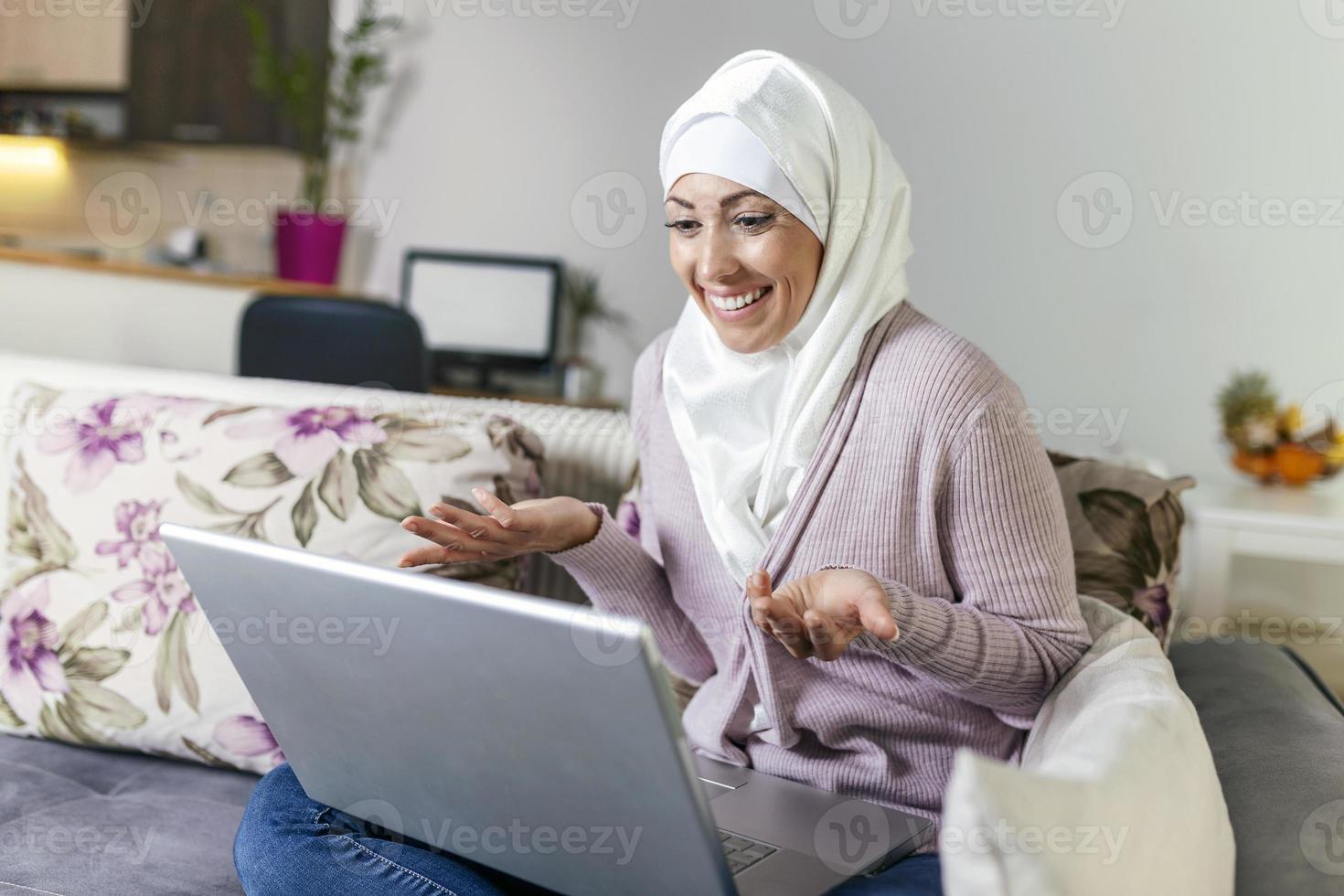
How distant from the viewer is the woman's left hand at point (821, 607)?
2.98ft

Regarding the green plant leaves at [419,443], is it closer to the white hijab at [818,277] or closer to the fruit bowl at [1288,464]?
the white hijab at [818,277]

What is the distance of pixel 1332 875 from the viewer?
86 centimetres

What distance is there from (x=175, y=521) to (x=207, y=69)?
3767 millimetres

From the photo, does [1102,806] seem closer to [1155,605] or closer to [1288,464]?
[1155,605]

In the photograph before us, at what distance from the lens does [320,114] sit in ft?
15.2

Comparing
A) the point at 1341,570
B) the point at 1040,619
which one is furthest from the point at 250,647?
the point at 1341,570

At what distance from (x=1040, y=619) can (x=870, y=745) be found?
0.67 feet

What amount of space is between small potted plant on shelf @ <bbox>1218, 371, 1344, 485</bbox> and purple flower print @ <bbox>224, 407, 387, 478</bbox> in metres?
2.17

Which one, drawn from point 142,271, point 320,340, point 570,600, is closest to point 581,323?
point 142,271

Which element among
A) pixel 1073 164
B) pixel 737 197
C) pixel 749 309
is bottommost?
pixel 749 309

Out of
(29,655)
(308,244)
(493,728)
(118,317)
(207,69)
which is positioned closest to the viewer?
(493,728)

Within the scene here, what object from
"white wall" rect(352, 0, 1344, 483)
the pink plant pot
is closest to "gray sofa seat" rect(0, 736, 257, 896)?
"white wall" rect(352, 0, 1344, 483)

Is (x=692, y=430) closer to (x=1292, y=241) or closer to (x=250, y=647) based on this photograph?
(x=250, y=647)

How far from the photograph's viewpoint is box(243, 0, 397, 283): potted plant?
451 centimetres
